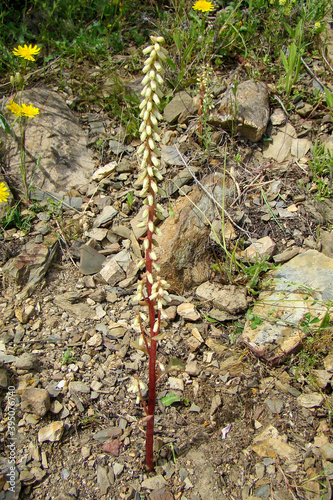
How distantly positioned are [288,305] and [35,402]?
1947mm

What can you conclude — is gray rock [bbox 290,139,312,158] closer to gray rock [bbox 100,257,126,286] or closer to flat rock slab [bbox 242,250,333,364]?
flat rock slab [bbox 242,250,333,364]

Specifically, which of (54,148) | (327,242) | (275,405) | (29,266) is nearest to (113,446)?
(275,405)

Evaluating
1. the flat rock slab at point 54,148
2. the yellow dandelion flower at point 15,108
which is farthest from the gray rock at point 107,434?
the yellow dandelion flower at point 15,108

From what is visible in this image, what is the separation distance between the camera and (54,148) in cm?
418

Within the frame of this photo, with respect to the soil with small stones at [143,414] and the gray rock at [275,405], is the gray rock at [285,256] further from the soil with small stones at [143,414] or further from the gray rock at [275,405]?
the gray rock at [275,405]

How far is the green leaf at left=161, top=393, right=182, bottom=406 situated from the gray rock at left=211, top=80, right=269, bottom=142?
8.46ft

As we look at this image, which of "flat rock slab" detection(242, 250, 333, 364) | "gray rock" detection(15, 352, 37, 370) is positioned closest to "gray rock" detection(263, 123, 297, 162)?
"flat rock slab" detection(242, 250, 333, 364)

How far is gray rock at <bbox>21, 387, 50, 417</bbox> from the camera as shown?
2.56m

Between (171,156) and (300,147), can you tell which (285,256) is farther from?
(171,156)

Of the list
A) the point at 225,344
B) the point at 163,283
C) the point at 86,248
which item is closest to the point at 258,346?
the point at 225,344

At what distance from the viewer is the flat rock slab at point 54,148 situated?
404cm

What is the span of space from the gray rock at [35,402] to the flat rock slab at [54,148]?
2.10 metres

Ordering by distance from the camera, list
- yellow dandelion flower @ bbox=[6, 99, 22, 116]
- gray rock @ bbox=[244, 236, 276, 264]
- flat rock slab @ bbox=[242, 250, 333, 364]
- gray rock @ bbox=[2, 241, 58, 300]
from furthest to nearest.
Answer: yellow dandelion flower @ bbox=[6, 99, 22, 116], gray rock @ bbox=[244, 236, 276, 264], gray rock @ bbox=[2, 241, 58, 300], flat rock slab @ bbox=[242, 250, 333, 364]

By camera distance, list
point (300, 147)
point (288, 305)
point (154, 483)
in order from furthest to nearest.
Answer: point (300, 147) → point (288, 305) → point (154, 483)
